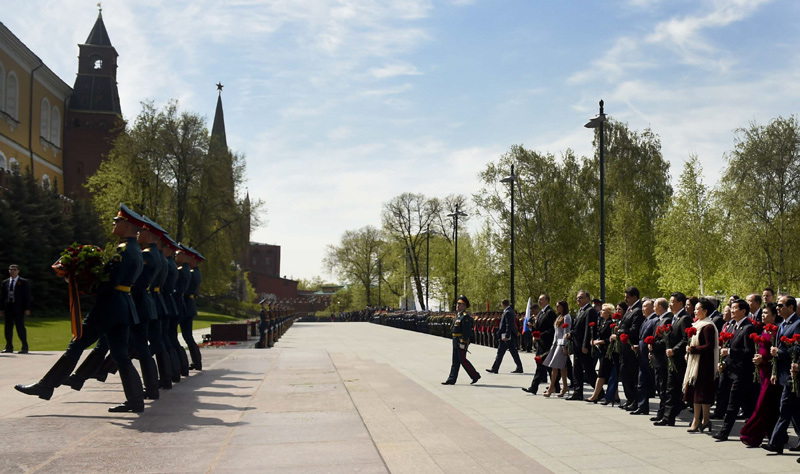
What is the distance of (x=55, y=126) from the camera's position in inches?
2562

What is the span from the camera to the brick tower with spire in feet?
217

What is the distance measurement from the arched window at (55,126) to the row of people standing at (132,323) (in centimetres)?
5870

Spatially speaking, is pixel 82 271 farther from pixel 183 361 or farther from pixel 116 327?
pixel 183 361

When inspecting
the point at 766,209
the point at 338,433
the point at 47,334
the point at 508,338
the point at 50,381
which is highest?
the point at 766,209

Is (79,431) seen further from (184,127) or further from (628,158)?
(628,158)

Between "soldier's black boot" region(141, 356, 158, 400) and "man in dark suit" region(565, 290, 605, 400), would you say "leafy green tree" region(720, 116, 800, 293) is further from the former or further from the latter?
"soldier's black boot" region(141, 356, 158, 400)

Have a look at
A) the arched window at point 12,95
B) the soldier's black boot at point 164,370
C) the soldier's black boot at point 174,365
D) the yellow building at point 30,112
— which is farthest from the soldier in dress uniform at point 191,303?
the arched window at point 12,95

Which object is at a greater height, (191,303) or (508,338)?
(191,303)

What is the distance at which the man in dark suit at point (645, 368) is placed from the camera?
1030 cm

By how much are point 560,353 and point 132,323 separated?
7.00 metres

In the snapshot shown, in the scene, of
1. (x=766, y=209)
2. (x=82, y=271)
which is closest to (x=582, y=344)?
(x=82, y=271)

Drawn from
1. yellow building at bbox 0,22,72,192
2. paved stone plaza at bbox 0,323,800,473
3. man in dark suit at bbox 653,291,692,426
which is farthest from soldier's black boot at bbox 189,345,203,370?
yellow building at bbox 0,22,72,192

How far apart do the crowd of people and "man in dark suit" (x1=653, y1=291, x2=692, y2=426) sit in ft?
0.04

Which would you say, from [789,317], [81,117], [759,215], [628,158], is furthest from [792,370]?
[81,117]
